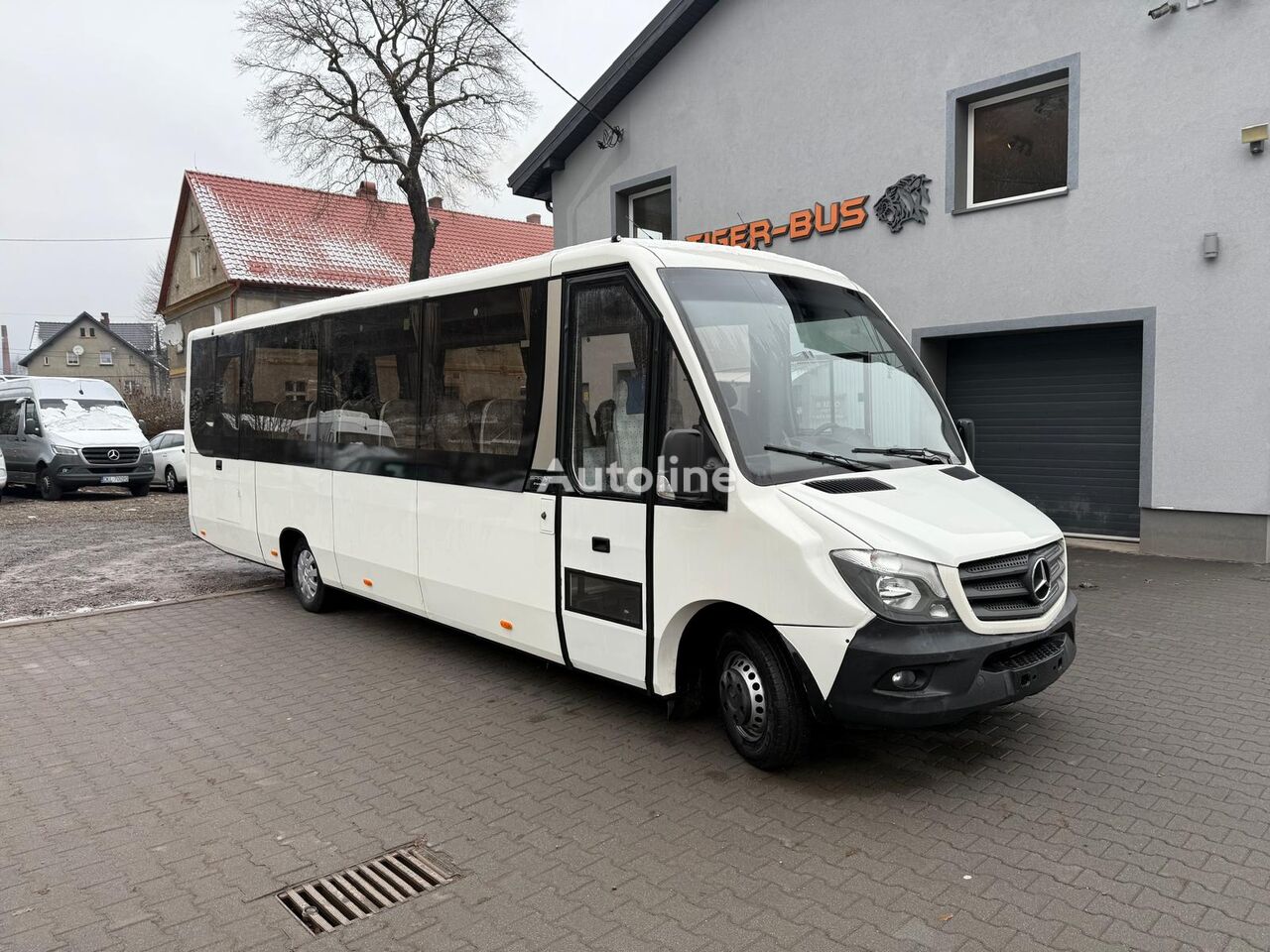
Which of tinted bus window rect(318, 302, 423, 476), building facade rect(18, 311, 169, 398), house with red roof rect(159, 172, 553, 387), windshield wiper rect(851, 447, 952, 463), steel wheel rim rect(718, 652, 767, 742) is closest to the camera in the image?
steel wheel rim rect(718, 652, 767, 742)

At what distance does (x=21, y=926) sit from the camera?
327cm

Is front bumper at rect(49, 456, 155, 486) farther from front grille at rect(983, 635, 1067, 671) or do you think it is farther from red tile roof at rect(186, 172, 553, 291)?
front grille at rect(983, 635, 1067, 671)

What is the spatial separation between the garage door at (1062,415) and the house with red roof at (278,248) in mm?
22134

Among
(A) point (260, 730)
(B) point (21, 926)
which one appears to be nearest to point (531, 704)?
(A) point (260, 730)

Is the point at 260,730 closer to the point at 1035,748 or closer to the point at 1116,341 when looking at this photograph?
the point at 1035,748

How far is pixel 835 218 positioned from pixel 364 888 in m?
11.0

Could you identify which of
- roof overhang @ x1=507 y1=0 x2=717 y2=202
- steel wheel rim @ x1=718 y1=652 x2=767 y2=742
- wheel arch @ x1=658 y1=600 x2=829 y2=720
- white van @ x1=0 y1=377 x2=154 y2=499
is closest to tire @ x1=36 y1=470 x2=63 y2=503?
white van @ x1=0 y1=377 x2=154 y2=499

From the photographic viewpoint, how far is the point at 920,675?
3908mm

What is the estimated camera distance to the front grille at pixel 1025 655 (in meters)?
4.06

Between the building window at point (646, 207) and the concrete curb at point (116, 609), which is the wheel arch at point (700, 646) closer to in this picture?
the concrete curb at point (116, 609)

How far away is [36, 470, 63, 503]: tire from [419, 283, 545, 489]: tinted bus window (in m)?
16.4

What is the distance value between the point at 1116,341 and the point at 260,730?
9.92 m

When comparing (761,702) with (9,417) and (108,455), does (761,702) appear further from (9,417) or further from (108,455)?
(9,417)

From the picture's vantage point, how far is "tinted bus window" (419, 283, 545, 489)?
5.41 meters
